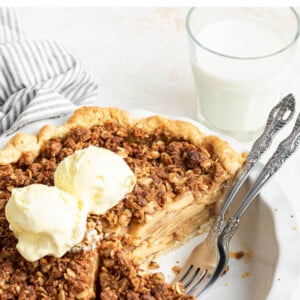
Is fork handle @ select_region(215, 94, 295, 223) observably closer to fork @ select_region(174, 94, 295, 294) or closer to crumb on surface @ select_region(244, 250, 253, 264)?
fork @ select_region(174, 94, 295, 294)

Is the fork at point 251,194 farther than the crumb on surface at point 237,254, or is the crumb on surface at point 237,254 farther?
the crumb on surface at point 237,254

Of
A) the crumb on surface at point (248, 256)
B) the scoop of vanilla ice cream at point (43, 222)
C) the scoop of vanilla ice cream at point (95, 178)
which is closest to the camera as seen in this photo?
the scoop of vanilla ice cream at point (43, 222)

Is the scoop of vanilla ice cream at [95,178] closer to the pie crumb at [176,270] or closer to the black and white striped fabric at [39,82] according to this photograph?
the pie crumb at [176,270]

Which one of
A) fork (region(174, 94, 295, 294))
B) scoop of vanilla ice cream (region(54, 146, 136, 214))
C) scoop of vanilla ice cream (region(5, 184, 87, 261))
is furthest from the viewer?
fork (region(174, 94, 295, 294))

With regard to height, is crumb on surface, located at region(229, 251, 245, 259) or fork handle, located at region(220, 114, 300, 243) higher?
fork handle, located at region(220, 114, 300, 243)

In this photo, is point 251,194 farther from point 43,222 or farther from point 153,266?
point 43,222

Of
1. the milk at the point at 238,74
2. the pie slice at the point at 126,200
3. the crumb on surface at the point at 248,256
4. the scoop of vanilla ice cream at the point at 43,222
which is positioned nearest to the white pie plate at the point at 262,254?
the crumb on surface at the point at 248,256

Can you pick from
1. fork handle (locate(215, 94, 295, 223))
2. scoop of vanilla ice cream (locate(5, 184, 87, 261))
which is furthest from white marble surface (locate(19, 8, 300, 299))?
scoop of vanilla ice cream (locate(5, 184, 87, 261))

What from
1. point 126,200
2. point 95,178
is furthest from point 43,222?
point 126,200
